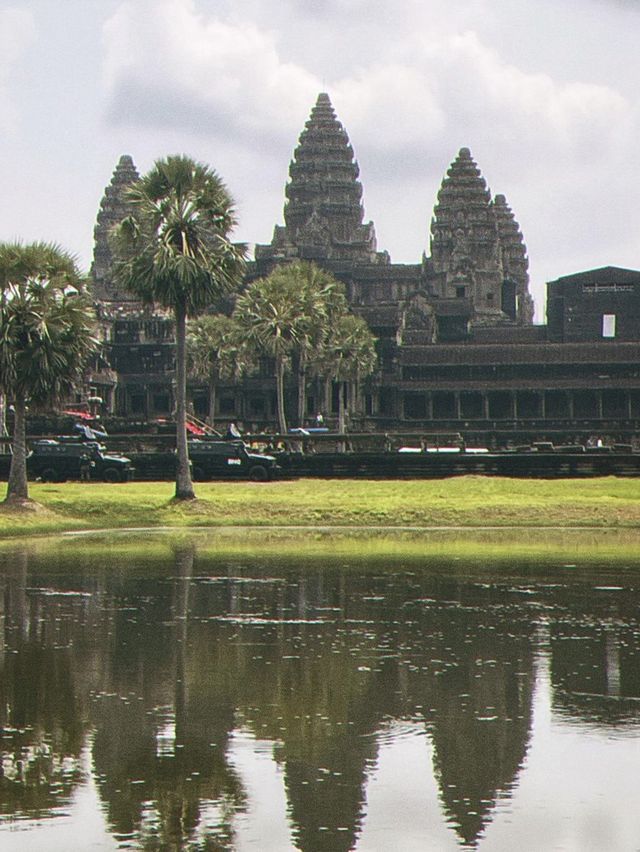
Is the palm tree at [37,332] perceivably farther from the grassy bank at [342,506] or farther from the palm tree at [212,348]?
the palm tree at [212,348]

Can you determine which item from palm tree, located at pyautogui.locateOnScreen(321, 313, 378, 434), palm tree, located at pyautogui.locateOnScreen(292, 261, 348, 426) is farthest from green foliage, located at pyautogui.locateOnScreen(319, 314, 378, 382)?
palm tree, located at pyautogui.locateOnScreen(292, 261, 348, 426)

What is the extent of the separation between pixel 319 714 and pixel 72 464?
143 ft

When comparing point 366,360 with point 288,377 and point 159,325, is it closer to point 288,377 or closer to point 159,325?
point 288,377

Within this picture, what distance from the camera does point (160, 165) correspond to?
54156 millimetres

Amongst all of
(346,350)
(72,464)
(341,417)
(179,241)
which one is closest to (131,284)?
(179,241)

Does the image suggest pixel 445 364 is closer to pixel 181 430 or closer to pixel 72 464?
pixel 72 464

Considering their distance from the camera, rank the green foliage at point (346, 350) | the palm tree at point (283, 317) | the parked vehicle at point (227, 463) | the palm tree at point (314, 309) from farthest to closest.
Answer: the green foliage at point (346, 350), the palm tree at point (314, 309), the palm tree at point (283, 317), the parked vehicle at point (227, 463)

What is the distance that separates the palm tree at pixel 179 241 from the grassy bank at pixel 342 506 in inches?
90.2

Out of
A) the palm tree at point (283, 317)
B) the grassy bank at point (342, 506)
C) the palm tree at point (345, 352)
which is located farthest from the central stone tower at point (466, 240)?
the grassy bank at point (342, 506)

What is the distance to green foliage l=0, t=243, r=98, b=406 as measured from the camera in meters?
49.9

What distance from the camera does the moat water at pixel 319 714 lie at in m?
14.7

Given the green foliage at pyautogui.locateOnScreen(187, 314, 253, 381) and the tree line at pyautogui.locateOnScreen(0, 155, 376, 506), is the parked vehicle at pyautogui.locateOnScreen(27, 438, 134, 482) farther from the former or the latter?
the green foliage at pyautogui.locateOnScreen(187, 314, 253, 381)

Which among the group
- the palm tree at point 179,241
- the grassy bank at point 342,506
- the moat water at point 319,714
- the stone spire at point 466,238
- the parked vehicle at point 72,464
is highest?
the stone spire at point 466,238

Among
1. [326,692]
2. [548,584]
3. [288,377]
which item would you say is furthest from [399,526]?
[288,377]
